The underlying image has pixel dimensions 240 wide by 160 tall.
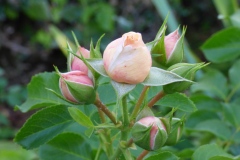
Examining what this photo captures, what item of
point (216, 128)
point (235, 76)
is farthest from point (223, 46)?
point (216, 128)

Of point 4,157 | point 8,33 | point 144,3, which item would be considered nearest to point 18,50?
point 8,33

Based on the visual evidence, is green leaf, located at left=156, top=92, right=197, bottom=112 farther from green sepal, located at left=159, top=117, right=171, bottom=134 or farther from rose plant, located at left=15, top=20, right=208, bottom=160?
green sepal, located at left=159, top=117, right=171, bottom=134

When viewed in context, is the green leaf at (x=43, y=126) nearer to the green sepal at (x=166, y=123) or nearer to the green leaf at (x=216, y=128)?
the green sepal at (x=166, y=123)

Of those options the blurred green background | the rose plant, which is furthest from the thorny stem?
the blurred green background

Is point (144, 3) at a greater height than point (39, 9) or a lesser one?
lesser

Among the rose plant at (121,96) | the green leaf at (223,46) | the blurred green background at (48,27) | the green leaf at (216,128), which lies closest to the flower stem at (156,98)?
the rose plant at (121,96)

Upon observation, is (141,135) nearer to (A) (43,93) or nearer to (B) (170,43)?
(B) (170,43)

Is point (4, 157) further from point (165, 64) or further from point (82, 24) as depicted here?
point (82, 24)
